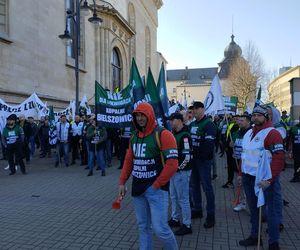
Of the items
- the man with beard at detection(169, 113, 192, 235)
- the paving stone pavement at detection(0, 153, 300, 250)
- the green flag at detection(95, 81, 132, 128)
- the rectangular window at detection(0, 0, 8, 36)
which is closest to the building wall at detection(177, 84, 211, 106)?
the rectangular window at detection(0, 0, 8, 36)

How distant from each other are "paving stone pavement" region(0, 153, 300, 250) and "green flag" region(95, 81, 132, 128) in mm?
1657

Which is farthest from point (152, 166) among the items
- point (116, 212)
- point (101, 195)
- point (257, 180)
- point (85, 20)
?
point (85, 20)

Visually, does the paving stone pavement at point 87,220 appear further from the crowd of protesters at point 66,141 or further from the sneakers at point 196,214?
the crowd of protesters at point 66,141

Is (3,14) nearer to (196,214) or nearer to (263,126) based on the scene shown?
(196,214)

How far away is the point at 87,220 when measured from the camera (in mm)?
6457

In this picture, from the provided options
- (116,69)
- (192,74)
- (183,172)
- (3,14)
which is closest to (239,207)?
(183,172)

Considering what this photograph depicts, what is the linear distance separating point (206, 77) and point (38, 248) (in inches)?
5487

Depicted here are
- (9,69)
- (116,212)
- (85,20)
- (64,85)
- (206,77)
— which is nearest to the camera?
(116,212)

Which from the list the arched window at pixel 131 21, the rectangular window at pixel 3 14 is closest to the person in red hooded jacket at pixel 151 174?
the rectangular window at pixel 3 14

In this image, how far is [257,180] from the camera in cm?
468

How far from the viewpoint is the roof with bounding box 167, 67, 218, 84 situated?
141 metres

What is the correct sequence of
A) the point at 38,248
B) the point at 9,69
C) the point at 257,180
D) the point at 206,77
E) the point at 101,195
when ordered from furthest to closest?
1. the point at 206,77
2. the point at 9,69
3. the point at 101,195
4. the point at 38,248
5. the point at 257,180

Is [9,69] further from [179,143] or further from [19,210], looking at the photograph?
[179,143]

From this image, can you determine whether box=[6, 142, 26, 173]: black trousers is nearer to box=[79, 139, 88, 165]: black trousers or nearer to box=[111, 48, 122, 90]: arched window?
box=[79, 139, 88, 165]: black trousers
